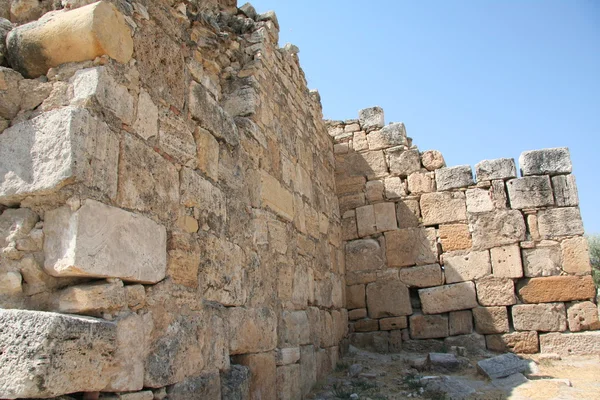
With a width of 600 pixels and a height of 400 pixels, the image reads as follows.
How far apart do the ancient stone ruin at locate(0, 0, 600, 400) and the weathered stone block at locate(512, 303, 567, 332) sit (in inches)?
0.9

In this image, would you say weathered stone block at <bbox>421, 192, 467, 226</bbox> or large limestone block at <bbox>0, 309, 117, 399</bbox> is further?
weathered stone block at <bbox>421, 192, 467, 226</bbox>

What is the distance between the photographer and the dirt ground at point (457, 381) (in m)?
4.95

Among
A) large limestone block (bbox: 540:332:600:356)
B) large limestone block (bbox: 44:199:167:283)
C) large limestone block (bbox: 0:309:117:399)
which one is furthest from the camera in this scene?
large limestone block (bbox: 540:332:600:356)

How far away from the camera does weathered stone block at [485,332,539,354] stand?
6.44m

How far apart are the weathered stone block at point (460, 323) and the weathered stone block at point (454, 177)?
1.69 metres

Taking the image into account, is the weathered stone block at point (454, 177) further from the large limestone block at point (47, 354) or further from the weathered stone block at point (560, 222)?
the large limestone block at point (47, 354)

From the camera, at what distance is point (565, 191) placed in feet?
22.0

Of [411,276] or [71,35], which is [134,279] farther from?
[411,276]

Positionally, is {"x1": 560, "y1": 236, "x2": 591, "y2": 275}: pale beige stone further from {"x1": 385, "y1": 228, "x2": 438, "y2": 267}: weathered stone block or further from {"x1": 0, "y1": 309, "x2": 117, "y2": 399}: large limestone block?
{"x1": 0, "y1": 309, "x2": 117, "y2": 399}: large limestone block

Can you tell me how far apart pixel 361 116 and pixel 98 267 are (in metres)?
→ 6.17

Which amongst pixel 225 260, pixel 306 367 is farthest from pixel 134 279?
pixel 306 367

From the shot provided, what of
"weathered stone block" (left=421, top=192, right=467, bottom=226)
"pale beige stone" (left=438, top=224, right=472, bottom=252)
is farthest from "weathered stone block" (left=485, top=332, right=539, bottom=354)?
"weathered stone block" (left=421, top=192, right=467, bottom=226)

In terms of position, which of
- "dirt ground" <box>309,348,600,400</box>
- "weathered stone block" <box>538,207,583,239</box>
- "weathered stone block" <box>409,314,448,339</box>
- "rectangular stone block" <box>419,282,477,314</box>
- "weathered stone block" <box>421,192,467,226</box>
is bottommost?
"dirt ground" <box>309,348,600,400</box>

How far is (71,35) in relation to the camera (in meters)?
2.63
